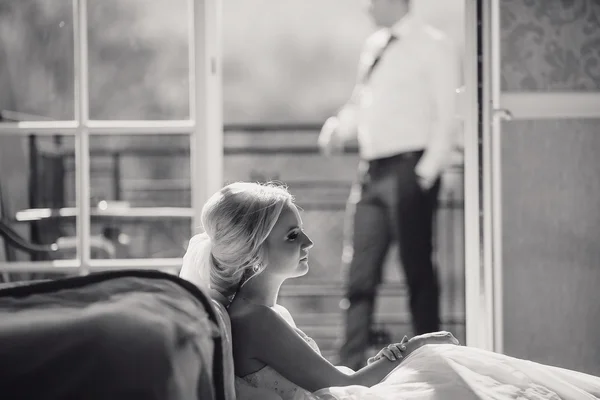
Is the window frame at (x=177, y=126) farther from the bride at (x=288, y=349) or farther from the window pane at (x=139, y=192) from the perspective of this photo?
the bride at (x=288, y=349)

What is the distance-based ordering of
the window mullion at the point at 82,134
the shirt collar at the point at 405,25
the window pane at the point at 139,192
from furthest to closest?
the shirt collar at the point at 405,25 → the window pane at the point at 139,192 → the window mullion at the point at 82,134

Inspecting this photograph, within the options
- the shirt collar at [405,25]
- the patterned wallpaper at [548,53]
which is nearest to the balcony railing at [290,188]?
the shirt collar at [405,25]

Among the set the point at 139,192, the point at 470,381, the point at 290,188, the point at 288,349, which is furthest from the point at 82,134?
the point at 139,192

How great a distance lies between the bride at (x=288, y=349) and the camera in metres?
1.45

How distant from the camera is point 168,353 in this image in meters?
1.07

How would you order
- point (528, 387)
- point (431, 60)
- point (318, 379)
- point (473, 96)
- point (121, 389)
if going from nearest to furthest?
point (121, 389), point (528, 387), point (318, 379), point (473, 96), point (431, 60)

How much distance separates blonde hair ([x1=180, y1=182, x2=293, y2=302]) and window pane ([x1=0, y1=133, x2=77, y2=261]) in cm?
157

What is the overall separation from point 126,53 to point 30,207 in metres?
0.81

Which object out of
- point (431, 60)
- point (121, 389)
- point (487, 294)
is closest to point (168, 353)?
point (121, 389)

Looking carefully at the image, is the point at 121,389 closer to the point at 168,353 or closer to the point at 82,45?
the point at 168,353

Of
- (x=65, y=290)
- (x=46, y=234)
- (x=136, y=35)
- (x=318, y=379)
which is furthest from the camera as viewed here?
(x=46, y=234)

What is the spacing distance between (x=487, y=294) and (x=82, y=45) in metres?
1.64

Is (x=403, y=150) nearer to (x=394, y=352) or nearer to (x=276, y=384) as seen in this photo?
(x=394, y=352)

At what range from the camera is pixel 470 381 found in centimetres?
142
